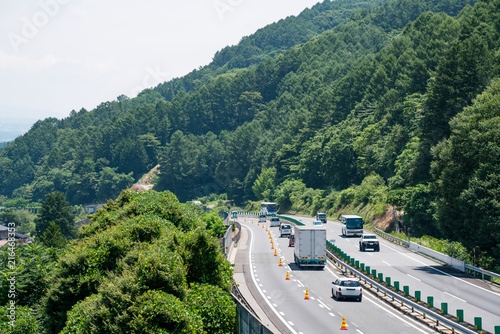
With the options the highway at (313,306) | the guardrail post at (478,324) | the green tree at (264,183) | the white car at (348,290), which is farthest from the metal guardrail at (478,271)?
the green tree at (264,183)

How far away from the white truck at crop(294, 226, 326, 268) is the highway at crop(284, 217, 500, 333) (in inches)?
167

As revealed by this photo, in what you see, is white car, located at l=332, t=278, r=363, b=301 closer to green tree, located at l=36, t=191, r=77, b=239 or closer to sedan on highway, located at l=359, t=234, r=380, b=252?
sedan on highway, located at l=359, t=234, r=380, b=252

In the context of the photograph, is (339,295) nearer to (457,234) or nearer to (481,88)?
(457,234)

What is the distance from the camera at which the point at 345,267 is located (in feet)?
142

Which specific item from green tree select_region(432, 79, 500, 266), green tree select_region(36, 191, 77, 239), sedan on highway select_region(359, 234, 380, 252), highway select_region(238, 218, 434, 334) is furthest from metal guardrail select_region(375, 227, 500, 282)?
green tree select_region(36, 191, 77, 239)

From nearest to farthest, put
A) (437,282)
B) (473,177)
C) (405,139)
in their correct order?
(437,282), (473,177), (405,139)

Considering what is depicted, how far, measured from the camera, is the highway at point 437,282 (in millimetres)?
29516

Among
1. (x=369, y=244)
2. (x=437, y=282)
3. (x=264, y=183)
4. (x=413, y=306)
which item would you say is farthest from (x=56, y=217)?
(x=413, y=306)

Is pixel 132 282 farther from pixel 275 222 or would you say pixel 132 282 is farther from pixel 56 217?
pixel 56 217

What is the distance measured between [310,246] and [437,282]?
1081 cm

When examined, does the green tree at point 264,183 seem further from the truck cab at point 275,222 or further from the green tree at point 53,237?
the green tree at point 53,237

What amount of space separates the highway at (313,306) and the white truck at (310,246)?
0.73 metres

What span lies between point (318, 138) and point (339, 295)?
104m

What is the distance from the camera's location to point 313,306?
31.8 m
